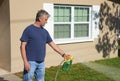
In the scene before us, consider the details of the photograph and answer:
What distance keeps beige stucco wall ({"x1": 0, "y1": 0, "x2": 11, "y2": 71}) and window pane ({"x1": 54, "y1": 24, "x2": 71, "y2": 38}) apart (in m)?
1.86

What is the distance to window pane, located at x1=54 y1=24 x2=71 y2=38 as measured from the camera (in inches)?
435

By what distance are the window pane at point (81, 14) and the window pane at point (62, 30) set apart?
1.62ft

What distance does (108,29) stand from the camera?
1269 cm

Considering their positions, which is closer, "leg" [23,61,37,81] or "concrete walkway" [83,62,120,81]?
"leg" [23,61,37,81]

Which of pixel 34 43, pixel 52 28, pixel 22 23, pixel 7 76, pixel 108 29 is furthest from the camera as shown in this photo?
pixel 108 29

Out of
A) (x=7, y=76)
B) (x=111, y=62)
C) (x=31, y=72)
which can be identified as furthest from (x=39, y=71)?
(x=111, y=62)

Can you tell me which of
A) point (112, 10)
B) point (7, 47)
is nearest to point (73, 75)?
point (7, 47)

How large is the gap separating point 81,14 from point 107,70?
247 centimetres

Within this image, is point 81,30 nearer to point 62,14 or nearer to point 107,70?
point 62,14

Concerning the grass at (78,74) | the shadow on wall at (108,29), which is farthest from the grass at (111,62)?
the shadow on wall at (108,29)

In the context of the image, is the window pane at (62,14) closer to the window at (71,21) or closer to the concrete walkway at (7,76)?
the window at (71,21)

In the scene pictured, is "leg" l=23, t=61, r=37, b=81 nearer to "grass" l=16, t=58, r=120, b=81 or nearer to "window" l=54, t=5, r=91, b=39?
"grass" l=16, t=58, r=120, b=81

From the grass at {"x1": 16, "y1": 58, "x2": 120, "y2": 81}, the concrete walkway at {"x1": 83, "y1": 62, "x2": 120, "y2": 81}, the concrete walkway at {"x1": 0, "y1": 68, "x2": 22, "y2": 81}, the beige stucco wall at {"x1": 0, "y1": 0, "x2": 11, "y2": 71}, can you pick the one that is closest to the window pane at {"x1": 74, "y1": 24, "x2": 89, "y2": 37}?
the concrete walkway at {"x1": 83, "y1": 62, "x2": 120, "y2": 81}

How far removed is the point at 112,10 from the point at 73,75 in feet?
13.8
